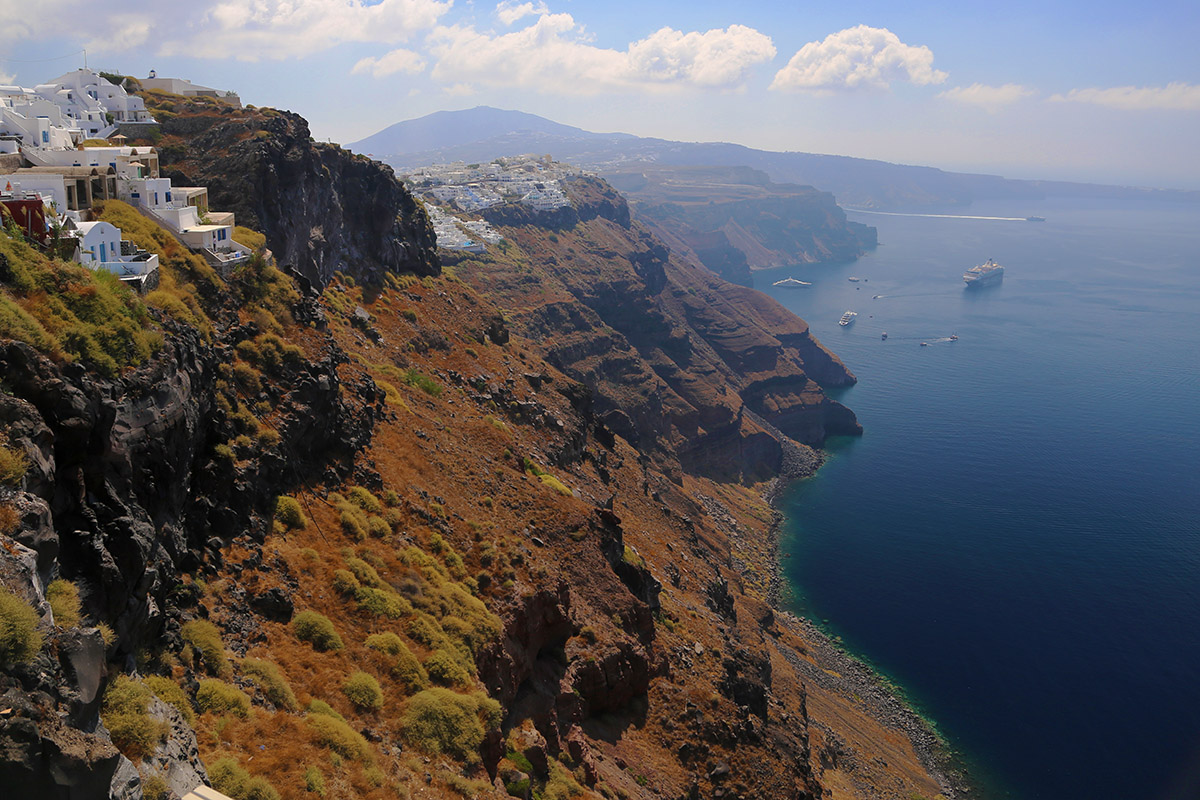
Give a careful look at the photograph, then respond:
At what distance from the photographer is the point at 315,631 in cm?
2573

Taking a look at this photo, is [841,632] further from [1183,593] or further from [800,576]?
[1183,593]

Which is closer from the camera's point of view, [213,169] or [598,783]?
[598,783]

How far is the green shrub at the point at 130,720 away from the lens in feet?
49.5

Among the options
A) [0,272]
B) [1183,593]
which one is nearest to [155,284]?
[0,272]

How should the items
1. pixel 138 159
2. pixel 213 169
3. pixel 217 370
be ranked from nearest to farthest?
pixel 217 370 < pixel 138 159 < pixel 213 169

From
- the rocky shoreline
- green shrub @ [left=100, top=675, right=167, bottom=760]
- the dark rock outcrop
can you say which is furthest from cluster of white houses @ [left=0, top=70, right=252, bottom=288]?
the rocky shoreline

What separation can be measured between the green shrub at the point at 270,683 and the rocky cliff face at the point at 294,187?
115 feet

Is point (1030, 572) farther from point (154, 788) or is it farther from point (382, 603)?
point (154, 788)

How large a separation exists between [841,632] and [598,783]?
223 feet

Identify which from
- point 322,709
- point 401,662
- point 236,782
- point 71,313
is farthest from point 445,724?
point 71,313

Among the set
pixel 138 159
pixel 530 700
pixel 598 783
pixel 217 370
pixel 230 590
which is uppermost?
pixel 138 159

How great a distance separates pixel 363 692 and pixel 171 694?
7.44 metres

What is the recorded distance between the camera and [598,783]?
1272 inches

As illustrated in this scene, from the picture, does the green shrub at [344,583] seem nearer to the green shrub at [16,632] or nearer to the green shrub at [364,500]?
the green shrub at [364,500]
